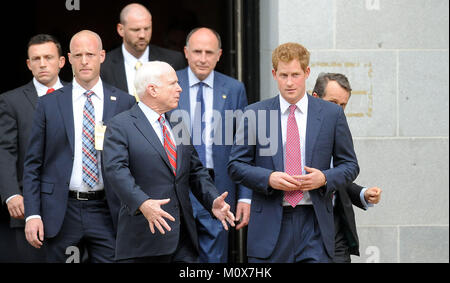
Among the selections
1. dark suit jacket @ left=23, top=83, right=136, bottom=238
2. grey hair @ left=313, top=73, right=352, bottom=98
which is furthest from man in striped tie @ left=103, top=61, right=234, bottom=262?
grey hair @ left=313, top=73, right=352, bottom=98

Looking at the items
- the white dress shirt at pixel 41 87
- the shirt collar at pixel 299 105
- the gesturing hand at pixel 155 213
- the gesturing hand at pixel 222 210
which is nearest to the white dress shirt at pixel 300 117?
the shirt collar at pixel 299 105

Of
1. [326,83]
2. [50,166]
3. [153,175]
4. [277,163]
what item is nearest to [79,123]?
[50,166]

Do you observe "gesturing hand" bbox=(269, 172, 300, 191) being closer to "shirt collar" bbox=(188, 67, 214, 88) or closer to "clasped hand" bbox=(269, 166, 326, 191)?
"clasped hand" bbox=(269, 166, 326, 191)

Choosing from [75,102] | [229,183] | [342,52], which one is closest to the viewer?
[75,102]

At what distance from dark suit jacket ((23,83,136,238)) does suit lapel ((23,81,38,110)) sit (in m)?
0.51

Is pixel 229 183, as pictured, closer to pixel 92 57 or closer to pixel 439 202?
pixel 92 57

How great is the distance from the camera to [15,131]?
634cm

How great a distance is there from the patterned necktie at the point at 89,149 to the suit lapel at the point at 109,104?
0.29 feet

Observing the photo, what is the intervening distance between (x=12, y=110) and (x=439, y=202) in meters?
3.58

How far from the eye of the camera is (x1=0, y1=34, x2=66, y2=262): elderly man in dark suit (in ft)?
20.3

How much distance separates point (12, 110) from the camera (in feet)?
20.8

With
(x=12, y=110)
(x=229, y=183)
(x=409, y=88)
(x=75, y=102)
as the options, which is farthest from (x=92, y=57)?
(x=409, y=88)

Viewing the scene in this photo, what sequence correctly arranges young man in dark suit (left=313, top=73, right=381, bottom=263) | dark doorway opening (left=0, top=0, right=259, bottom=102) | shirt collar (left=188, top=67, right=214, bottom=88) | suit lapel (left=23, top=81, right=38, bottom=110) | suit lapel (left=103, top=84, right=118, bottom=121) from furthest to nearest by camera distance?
1. dark doorway opening (left=0, top=0, right=259, bottom=102)
2. shirt collar (left=188, top=67, right=214, bottom=88)
3. suit lapel (left=23, top=81, right=38, bottom=110)
4. suit lapel (left=103, top=84, right=118, bottom=121)
5. young man in dark suit (left=313, top=73, right=381, bottom=263)

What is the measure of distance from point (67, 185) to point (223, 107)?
1.42 m
